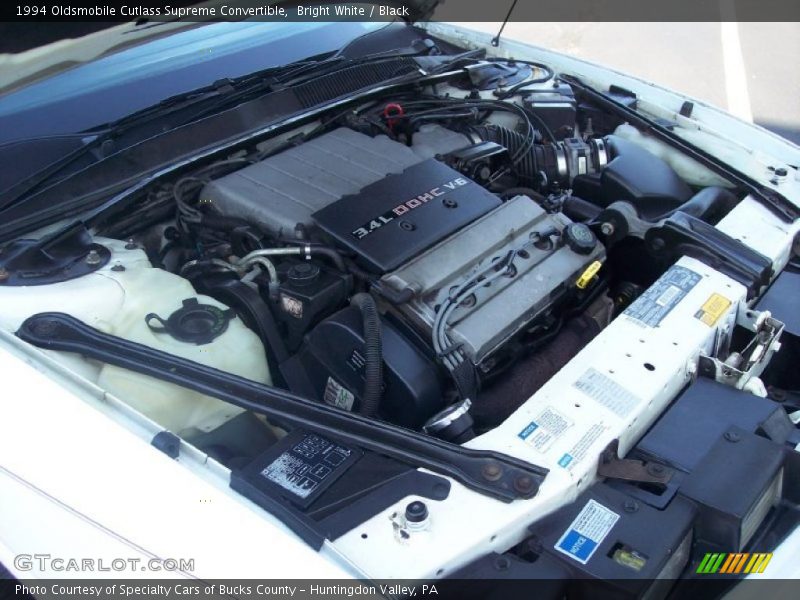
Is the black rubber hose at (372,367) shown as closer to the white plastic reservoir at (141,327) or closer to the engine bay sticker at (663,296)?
the white plastic reservoir at (141,327)

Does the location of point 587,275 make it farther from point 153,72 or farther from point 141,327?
point 153,72

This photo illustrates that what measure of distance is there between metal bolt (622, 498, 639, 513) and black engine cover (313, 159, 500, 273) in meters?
0.80

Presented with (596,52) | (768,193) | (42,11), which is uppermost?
(42,11)

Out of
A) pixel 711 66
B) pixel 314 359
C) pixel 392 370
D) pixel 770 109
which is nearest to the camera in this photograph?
pixel 392 370

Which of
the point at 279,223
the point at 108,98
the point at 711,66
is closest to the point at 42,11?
the point at 108,98

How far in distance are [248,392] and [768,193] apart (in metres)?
1.83

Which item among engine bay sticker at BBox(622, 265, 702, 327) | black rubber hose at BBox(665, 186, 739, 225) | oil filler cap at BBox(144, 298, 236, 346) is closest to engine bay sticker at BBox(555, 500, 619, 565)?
engine bay sticker at BBox(622, 265, 702, 327)

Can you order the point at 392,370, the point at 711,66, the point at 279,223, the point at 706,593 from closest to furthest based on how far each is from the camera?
the point at 706,593, the point at 392,370, the point at 279,223, the point at 711,66

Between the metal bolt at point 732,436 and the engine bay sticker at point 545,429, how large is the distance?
35 centimetres

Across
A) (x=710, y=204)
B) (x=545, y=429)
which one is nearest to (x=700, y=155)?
(x=710, y=204)

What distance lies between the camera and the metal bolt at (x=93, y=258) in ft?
6.51

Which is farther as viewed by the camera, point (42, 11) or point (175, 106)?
point (175, 106)

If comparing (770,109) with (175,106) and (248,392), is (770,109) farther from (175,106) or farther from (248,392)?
(248,392)

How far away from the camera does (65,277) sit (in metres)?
1.93
